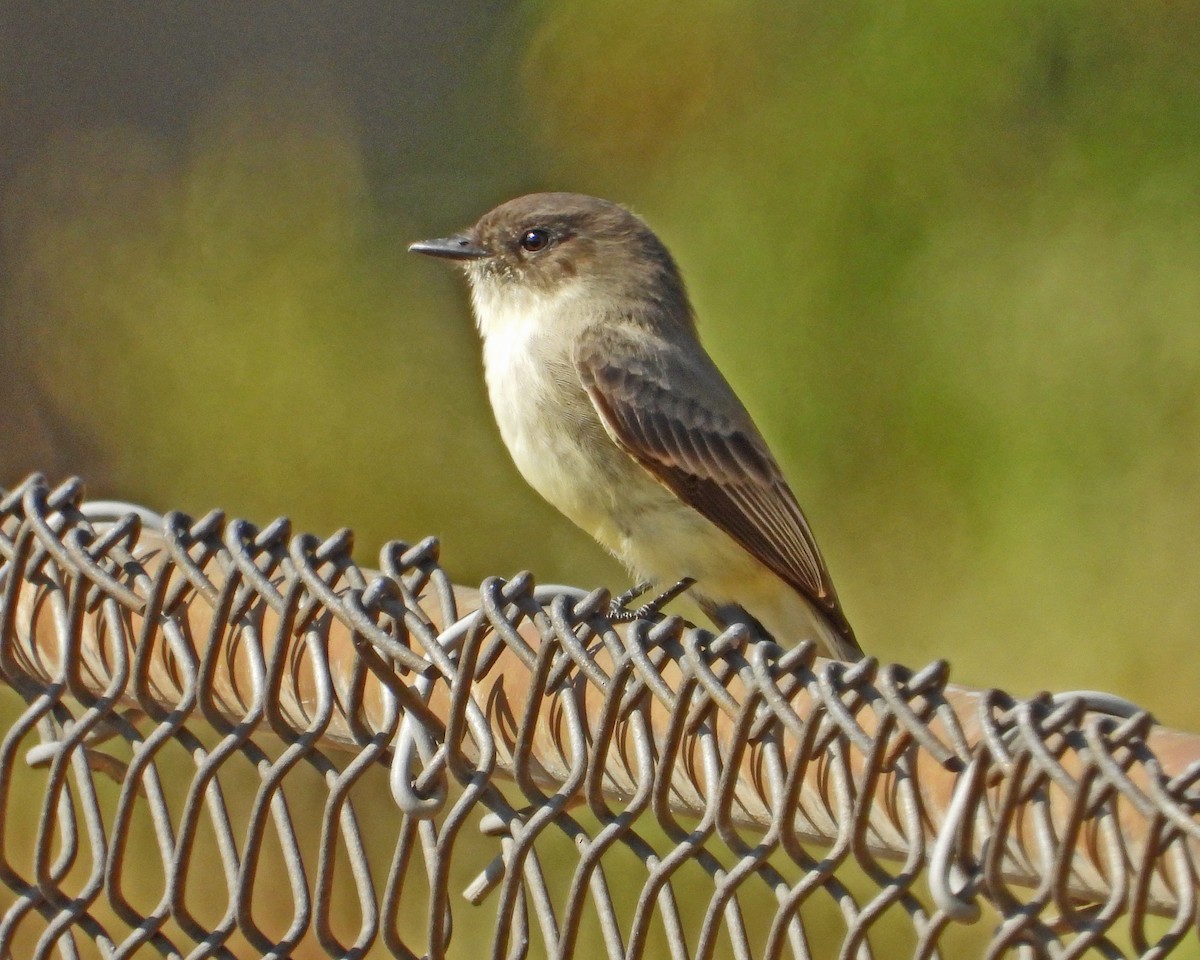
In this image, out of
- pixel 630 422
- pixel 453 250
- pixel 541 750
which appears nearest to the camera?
pixel 541 750

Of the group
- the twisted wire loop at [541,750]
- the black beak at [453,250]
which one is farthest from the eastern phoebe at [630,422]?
the twisted wire loop at [541,750]

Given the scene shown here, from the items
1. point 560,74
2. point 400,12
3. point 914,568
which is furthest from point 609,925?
point 400,12

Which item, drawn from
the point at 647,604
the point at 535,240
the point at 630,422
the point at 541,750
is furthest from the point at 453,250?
the point at 541,750

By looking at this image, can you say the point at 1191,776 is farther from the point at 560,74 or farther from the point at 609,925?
the point at 560,74

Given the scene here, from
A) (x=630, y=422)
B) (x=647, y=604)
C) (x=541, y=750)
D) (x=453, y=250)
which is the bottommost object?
(x=541, y=750)

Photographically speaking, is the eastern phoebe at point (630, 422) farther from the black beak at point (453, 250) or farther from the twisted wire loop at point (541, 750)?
the twisted wire loop at point (541, 750)

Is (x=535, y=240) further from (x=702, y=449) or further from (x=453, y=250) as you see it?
(x=702, y=449)
